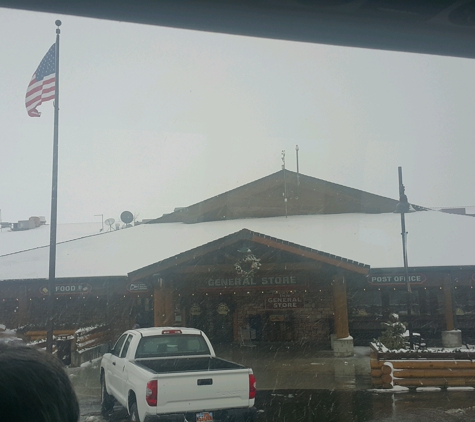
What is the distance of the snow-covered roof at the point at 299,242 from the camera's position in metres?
19.0

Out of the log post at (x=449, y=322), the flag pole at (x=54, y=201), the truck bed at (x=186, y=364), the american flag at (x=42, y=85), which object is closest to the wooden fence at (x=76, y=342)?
the flag pole at (x=54, y=201)

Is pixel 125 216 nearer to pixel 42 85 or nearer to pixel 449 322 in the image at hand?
pixel 42 85

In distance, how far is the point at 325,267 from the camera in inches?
702

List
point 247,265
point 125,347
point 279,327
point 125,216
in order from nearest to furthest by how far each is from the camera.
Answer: point 125,347
point 247,265
point 279,327
point 125,216

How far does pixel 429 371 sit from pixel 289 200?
1514 cm

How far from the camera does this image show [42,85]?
12.8 metres

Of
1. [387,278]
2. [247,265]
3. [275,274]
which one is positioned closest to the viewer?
[387,278]

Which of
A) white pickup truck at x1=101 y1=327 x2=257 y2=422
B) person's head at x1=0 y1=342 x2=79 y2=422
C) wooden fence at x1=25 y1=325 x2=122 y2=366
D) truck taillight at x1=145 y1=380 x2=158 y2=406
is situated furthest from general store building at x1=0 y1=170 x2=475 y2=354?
person's head at x1=0 y1=342 x2=79 y2=422

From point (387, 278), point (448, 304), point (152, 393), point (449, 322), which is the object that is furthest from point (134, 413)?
point (448, 304)

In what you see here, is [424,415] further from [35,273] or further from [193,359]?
[35,273]

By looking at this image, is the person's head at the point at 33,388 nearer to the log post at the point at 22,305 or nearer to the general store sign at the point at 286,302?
the log post at the point at 22,305

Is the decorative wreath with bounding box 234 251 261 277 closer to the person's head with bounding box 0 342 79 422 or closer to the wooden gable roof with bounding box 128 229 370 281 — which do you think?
the wooden gable roof with bounding box 128 229 370 281

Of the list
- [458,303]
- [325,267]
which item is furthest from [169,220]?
[458,303]

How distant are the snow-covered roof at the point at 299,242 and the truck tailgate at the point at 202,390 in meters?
11.1
